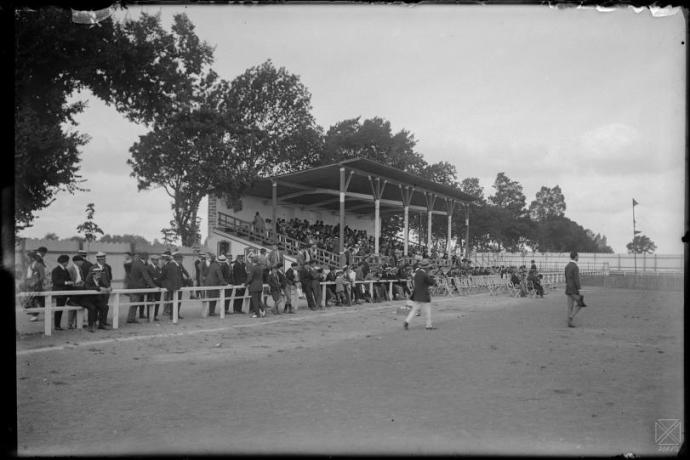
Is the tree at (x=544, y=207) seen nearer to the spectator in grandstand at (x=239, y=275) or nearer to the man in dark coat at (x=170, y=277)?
the spectator in grandstand at (x=239, y=275)

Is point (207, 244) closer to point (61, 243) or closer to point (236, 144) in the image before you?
point (236, 144)

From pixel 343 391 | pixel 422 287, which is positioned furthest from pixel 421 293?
pixel 343 391

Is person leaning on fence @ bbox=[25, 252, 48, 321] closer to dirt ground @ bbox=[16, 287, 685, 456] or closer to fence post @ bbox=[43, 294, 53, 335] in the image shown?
dirt ground @ bbox=[16, 287, 685, 456]

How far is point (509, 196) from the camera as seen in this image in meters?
47.1

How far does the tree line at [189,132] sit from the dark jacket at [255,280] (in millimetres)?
4844

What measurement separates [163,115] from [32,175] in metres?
3.85

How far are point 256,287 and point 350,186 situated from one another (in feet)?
67.0

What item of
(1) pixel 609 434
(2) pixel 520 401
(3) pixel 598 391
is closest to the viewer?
(1) pixel 609 434

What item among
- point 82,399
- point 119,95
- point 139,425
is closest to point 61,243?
point 119,95

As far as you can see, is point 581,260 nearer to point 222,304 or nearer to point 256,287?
point 256,287

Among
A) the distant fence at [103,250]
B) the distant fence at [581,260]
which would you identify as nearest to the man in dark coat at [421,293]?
the distant fence at [103,250]

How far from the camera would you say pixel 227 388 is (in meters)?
7.16

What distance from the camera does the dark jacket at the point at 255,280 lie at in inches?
634

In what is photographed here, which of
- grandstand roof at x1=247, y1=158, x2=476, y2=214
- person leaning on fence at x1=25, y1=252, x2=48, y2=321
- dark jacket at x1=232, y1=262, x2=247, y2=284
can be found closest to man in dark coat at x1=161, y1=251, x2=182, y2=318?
dark jacket at x1=232, y1=262, x2=247, y2=284
